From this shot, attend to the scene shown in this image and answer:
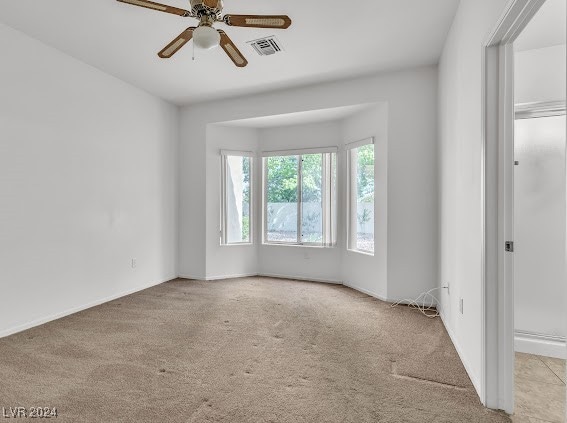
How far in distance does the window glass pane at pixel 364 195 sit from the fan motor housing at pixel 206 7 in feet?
8.67

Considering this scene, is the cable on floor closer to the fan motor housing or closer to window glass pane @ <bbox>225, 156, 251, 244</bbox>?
window glass pane @ <bbox>225, 156, 251, 244</bbox>

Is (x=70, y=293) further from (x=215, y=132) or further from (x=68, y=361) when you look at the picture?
(x=215, y=132)

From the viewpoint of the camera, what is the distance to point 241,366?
7.14 ft

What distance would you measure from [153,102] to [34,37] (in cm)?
158

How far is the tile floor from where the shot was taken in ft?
5.54

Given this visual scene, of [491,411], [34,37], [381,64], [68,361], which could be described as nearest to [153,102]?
[34,37]

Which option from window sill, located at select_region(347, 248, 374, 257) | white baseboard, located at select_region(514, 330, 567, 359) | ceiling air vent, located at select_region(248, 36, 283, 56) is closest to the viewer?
white baseboard, located at select_region(514, 330, 567, 359)

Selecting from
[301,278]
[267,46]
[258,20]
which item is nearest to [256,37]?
[267,46]

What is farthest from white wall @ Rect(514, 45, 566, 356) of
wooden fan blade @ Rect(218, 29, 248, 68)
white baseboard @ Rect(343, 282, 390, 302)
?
wooden fan blade @ Rect(218, 29, 248, 68)

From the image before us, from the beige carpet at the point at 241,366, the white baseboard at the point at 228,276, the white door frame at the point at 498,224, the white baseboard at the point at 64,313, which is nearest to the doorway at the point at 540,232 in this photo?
the beige carpet at the point at 241,366

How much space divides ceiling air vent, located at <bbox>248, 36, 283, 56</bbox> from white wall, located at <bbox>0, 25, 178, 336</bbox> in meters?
1.95

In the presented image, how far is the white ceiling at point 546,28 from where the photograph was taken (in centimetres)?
207

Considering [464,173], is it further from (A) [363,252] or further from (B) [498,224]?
(A) [363,252]

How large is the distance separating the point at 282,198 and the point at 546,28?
352 centimetres
